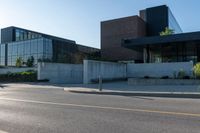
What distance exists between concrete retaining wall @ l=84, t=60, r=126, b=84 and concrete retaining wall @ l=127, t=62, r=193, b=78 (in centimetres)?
138

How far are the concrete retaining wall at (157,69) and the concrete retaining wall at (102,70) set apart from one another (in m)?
1.38

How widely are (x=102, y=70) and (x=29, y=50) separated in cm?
4569

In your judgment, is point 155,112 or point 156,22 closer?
point 155,112

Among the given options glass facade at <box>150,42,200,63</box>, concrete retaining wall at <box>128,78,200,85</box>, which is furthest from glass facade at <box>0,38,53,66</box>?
concrete retaining wall at <box>128,78,200,85</box>

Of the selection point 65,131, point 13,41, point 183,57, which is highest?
point 13,41

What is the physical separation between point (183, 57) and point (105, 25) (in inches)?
1044

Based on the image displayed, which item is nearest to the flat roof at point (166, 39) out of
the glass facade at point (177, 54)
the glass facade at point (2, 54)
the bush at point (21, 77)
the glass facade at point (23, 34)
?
the glass facade at point (177, 54)

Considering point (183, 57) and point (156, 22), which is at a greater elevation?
point (156, 22)

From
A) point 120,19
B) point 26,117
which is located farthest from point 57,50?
point 26,117

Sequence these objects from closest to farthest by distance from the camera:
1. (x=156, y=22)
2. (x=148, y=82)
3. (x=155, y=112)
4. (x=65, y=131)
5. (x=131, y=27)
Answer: (x=65, y=131) → (x=155, y=112) → (x=148, y=82) → (x=131, y=27) → (x=156, y=22)

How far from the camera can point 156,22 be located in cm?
6844

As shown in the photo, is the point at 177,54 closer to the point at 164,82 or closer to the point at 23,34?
the point at 164,82

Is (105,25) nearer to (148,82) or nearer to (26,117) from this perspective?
(148,82)

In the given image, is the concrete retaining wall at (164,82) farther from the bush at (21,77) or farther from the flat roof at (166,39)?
the bush at (21,77)
